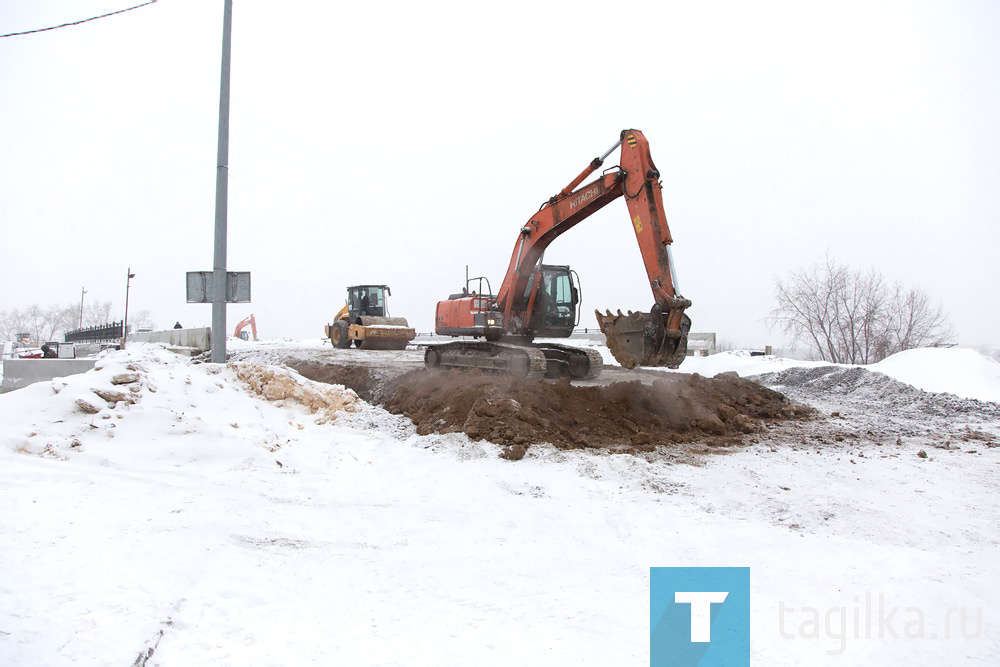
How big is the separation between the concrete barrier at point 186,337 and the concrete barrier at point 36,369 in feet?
22.3

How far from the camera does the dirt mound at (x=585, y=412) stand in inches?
317

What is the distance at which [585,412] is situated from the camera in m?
9.03

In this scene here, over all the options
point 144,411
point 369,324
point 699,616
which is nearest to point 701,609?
point 699,616

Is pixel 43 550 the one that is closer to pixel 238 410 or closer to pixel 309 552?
pixel 309 552

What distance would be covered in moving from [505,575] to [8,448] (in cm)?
442

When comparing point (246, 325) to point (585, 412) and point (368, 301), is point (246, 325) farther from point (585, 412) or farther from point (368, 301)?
point (585, 412)

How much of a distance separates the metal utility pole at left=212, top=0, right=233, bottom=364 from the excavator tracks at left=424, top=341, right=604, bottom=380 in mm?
5752

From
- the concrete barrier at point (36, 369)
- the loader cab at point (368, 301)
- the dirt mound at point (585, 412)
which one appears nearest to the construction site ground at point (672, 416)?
the dirt mound at point (585, 412)

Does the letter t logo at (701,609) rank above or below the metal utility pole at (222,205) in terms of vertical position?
below

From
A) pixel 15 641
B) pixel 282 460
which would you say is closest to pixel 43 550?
pixel 15 641

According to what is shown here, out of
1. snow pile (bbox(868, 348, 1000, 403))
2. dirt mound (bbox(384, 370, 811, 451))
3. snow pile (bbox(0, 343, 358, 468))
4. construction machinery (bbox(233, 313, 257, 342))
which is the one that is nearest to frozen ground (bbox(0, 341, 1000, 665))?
snow pile (bbox(0, 343, 358, 468))

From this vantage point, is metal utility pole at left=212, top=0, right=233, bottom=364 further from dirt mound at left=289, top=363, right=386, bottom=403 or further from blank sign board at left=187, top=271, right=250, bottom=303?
dirt mound at left=289, top=363, right=386, bottom=403

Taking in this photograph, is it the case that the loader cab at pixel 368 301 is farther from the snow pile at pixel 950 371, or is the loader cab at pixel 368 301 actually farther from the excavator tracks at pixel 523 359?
the snow pile at pixel 950 371

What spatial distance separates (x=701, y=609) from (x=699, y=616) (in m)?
0.09
